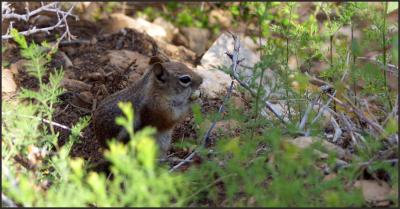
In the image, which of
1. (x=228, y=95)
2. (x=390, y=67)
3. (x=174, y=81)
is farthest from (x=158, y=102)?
(x=390, y=67)

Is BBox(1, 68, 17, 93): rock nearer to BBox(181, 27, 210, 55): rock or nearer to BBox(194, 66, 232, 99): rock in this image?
BBox(194, 66, 232, 99): rock

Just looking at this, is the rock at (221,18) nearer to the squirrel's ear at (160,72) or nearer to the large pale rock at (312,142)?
the squirrel's ear at (160,72)

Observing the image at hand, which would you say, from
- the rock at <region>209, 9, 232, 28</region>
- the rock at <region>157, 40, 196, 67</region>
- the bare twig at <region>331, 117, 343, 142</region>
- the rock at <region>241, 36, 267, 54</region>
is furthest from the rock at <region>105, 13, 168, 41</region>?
the bare twig at <region>331, 117, 343, 142</region>

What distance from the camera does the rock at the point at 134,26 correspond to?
27.7 feet

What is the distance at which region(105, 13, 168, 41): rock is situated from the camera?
844cm

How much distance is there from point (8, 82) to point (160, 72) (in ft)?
6.96

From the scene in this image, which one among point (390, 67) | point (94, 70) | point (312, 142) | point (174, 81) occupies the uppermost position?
point (390, 67)

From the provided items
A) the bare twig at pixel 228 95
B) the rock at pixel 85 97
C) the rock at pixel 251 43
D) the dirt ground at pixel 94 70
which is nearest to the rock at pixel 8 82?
the dirt ground at pixel 94 70

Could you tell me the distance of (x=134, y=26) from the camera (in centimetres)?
848

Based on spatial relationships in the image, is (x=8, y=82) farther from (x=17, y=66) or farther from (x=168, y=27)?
(x=168, y=27)

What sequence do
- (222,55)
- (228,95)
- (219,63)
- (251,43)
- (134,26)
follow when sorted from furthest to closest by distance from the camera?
(251,43) → (134,26) → (219,63) → (222,55) → (228,95)

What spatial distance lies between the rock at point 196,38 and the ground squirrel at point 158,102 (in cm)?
340

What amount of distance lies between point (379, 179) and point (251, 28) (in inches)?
229

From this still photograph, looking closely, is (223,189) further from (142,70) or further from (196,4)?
(196,4)
